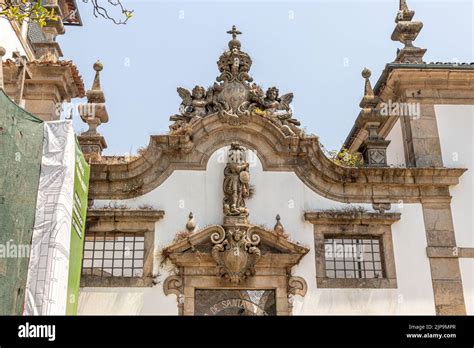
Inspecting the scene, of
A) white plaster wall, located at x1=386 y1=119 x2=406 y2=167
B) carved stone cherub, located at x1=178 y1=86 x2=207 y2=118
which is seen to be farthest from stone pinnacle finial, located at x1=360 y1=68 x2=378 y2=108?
carved stone cherub, located at x1=178 y1=86 x2=207 y2=118

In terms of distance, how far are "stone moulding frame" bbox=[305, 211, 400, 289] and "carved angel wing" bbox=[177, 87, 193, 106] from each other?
3725mm

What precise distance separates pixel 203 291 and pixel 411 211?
190 inches

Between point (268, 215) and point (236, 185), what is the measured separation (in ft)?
3.07

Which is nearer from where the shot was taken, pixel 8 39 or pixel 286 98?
pixel 286 98

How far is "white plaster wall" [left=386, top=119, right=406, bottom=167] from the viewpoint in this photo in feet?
49.1

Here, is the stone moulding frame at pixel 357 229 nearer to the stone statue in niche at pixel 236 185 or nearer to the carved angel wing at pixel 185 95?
the stone statue in niche at pixel 236 185

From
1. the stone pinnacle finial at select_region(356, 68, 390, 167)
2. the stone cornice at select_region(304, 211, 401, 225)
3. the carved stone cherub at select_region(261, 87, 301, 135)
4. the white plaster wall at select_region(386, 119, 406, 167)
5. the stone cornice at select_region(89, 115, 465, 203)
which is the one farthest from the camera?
the white plaster wall at select_region(386, 119, 406, 167)

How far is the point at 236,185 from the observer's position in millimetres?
13180

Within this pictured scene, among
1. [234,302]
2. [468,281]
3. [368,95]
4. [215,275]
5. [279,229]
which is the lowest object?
[234,302]

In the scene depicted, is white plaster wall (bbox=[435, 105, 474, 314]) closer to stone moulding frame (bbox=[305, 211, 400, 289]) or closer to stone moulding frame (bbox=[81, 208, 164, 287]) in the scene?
stone moulding frame (bbox=[305, 211, 400, 289])

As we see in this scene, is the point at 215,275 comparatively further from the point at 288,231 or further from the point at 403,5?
the point at 403,5

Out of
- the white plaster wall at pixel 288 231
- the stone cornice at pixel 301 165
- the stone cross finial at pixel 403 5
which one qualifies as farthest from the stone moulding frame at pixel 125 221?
the stone cross finial at pixel 403 5

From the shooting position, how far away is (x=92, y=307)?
12.3 meters

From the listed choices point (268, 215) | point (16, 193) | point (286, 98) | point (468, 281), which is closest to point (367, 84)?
point (286, 98)
